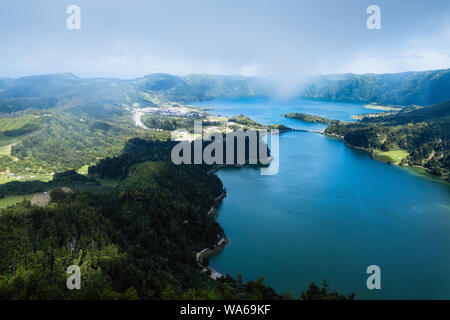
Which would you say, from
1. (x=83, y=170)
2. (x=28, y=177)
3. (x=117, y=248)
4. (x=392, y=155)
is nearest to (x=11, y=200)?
(x=117, y=248)

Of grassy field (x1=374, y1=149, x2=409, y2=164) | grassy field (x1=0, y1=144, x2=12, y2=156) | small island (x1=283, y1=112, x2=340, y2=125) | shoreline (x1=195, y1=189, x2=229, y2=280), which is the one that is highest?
small island (x1=283, y1=112, x2=340, y2=125)

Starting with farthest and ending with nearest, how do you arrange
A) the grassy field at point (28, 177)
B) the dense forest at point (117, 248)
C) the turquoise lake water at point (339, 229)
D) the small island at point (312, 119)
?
the small island at point (312, 119) → the grassy field at point (28, 177) → the turquoise lake water at point (339, 229) → the dense forest at point (117, 248)

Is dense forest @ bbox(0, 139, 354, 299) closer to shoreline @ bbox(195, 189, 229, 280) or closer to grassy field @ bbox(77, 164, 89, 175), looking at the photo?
shoreline @ bbox(195, 189, 229, 280)

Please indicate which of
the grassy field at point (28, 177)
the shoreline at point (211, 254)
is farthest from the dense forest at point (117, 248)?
the grassy field at point (28, 177)

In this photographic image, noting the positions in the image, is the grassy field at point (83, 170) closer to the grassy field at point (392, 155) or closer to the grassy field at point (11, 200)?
the grassy field at point (11, 200)

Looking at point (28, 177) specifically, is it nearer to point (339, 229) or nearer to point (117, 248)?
point (117, 248)

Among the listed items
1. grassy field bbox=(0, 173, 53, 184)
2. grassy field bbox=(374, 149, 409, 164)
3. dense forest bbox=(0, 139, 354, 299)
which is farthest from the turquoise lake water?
grassy field bbox=(0, 173, 53, 184)
